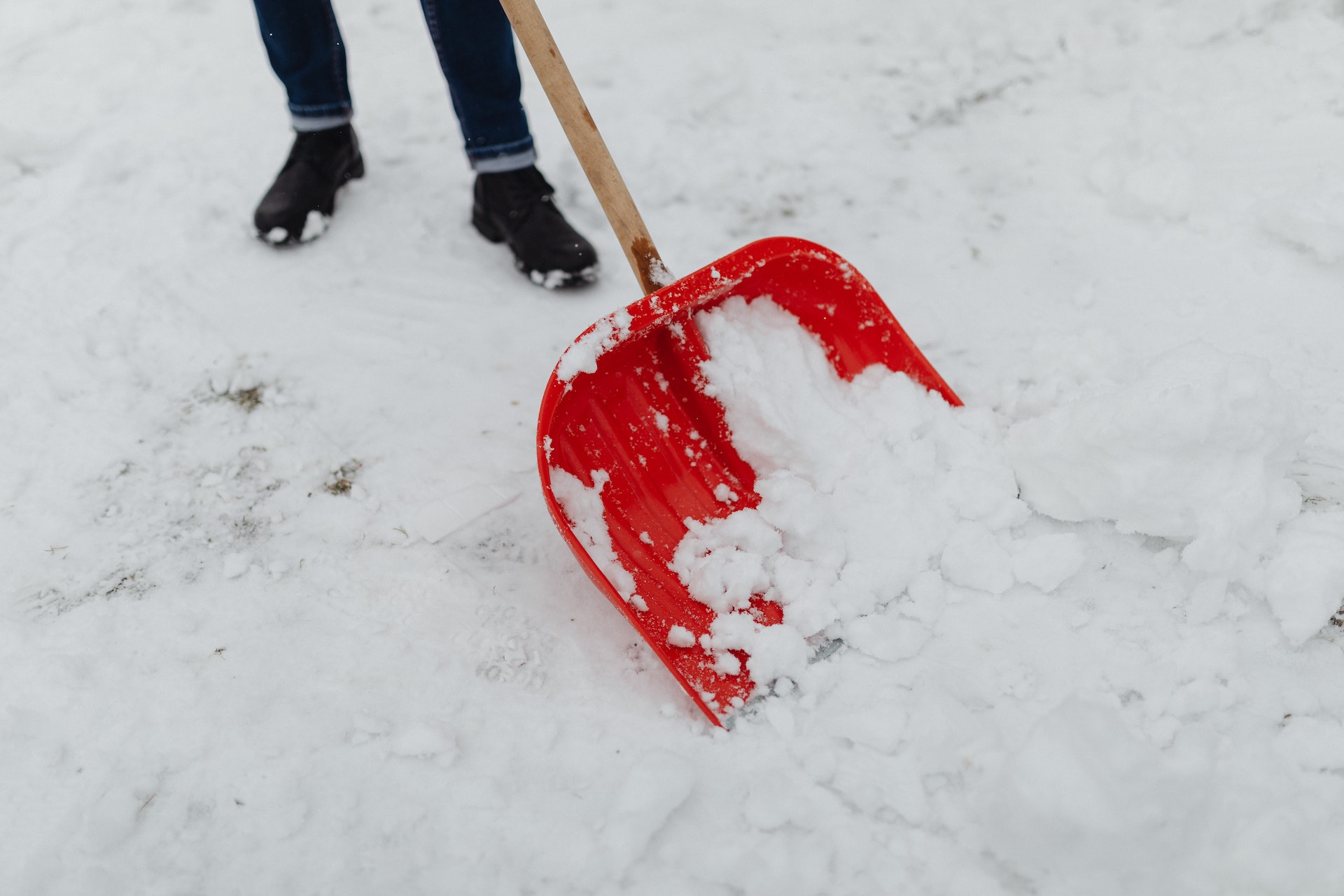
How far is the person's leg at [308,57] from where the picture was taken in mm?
1834

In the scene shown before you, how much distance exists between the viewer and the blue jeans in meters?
1.73

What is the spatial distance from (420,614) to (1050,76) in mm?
2142

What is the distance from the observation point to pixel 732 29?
251 cm

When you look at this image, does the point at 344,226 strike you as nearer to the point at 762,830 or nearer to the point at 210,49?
the point at 210,49

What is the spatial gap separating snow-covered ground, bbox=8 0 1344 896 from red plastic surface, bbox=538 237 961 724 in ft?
0.33

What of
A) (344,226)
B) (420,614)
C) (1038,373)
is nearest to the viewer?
(420,614)

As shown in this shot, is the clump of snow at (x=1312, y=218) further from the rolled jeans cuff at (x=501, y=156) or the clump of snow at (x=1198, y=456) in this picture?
the rolled jeans cuff at (x=501, y=156)

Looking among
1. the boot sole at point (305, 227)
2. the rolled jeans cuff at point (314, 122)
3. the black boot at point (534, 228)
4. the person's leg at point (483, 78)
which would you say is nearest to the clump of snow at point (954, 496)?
the black boot at point (534, 228)

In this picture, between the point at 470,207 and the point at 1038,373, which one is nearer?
the point at 1038,373

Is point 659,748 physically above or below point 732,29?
below

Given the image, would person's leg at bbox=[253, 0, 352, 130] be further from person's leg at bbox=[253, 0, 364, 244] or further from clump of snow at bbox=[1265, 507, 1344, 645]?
clump of snow at bbox=[1265, 507, 1344, 645]

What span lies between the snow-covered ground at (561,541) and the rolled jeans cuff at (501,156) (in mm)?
190

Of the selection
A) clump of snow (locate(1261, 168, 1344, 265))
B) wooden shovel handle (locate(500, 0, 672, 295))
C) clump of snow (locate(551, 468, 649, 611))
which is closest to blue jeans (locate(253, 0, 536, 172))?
wooden shovel handle (locate(500, 0, 672, 295))

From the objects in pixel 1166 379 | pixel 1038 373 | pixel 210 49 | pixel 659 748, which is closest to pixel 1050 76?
pixel 1038 373
